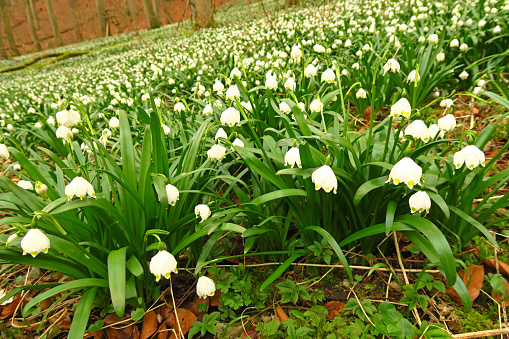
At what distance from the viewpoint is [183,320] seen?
1.65 metres

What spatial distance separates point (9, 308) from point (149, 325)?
952 mm

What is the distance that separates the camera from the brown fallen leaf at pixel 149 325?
5.28 ft

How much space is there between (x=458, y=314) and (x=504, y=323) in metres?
0.17

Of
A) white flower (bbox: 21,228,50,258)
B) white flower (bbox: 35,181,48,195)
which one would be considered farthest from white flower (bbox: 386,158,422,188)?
white flower (bbox: 35,181,48,195)

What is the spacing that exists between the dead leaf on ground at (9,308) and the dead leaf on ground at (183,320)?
3.25 feet

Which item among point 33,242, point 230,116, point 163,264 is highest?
point 230,116

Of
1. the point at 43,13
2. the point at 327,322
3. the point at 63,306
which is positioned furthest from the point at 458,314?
the point at 43,13

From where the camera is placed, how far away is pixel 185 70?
5.57 metres

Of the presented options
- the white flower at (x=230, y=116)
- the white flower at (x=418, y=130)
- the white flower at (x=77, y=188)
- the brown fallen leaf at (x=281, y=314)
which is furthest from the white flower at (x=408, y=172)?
the white flower at (x=77, y=188)

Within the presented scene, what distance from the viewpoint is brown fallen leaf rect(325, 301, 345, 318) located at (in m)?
1.57

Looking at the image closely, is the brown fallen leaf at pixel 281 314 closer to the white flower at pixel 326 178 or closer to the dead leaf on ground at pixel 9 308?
the white flower at pixel 326 178

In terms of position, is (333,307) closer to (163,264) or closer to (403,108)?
(163,264)

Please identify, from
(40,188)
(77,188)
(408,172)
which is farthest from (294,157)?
(40,188)

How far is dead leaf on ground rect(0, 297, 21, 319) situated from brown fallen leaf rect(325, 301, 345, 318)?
1791 mm
